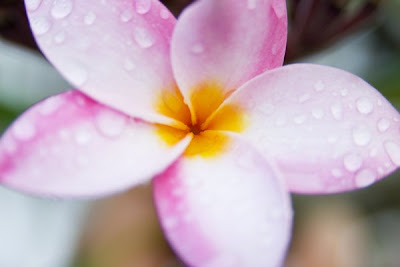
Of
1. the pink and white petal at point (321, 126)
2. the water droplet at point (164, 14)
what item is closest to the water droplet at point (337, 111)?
the pink and white petal at point (321, 126)

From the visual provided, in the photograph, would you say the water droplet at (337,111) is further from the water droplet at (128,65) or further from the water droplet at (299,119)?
the water droplet at (128,65)

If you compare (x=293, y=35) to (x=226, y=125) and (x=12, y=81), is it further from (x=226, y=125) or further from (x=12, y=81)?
(x=12, y=81)

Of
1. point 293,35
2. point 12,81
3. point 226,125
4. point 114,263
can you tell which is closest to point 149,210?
point 114,263

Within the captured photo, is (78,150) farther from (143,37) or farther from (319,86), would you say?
(319,86)

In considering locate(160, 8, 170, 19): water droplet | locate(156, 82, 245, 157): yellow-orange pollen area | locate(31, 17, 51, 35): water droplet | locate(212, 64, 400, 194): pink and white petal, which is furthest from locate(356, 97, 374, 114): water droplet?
locate(31, 17, 51, 35): water droplet

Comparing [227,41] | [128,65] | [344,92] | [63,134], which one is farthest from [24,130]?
[344,92]

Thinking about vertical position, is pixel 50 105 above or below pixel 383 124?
above

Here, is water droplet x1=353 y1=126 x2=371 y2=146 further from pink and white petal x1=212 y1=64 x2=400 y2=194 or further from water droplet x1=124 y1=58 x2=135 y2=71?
water droplet x1=124 y1=58 x2=135 y2=71
